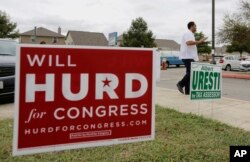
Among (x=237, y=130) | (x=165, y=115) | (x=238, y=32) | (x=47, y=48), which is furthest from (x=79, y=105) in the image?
(x=238, y=32)

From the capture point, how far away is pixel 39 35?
87375 mm

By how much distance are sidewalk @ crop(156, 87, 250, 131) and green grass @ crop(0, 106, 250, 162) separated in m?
0.63

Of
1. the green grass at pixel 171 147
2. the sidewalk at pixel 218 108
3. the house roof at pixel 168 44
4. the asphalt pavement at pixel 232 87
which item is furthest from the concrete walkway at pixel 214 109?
the house roof at pixel 168 44

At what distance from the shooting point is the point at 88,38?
87312 mm

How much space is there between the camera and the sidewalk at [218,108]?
6.11 m

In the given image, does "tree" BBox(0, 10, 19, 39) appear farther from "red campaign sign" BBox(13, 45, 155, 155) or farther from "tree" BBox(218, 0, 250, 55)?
"red campaign sign" BBox(13, 45, 155, 155)

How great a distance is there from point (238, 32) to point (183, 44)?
20279 millimetres

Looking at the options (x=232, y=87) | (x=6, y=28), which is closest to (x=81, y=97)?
(x=232, y=87)

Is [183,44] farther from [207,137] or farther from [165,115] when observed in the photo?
[207,137]

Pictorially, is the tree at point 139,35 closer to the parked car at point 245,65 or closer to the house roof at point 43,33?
the parked car at point 245,65

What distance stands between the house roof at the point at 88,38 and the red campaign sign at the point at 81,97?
82.0m

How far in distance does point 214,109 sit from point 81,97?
5.10m

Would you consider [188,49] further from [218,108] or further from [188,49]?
[218,108]

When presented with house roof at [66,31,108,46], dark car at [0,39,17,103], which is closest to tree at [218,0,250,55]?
dark car at [0,39,17,103]
